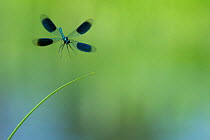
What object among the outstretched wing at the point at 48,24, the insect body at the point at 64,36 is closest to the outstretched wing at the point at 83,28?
the insect body at the point at 64,36

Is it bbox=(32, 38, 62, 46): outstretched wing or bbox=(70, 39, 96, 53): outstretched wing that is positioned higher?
bbox=(32, 38, 62, 46): outstretched wing

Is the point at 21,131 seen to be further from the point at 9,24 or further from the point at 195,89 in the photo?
the point at 195,89

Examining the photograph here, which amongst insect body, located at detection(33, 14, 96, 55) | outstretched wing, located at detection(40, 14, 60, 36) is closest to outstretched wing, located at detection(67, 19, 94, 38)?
insect body, located at detection(33, 14, 96, 55)

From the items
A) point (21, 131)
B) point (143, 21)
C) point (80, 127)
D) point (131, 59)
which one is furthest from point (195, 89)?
point (21, 131)

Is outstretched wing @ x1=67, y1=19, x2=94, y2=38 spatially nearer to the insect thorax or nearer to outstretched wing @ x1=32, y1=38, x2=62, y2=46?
the insect thorax

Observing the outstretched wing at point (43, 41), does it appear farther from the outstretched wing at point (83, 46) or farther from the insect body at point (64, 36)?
the outstretched wing at point (83, 46)
